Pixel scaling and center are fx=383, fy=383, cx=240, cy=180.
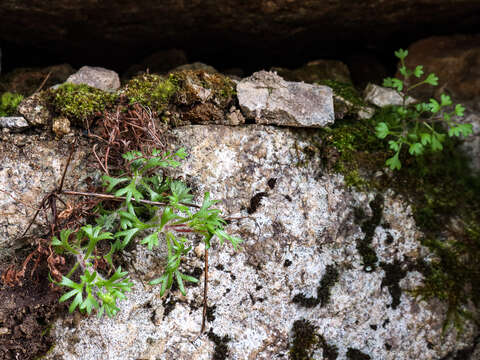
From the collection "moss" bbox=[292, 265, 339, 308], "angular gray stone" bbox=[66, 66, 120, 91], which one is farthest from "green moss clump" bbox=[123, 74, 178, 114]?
"moss" bbox=[292, 265, 339, 308]

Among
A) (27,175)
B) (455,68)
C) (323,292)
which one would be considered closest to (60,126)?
(27,175)

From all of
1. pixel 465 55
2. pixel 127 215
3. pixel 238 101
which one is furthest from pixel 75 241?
pixel 465 55

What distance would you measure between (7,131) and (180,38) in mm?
1686

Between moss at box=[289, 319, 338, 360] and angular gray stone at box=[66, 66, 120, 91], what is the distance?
6.91ft

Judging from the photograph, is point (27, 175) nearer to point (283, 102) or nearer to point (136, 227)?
point (136, 227)

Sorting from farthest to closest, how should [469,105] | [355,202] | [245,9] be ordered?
[469,105]
[245,9]
[355,202]

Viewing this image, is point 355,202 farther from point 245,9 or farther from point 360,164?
point 245,9

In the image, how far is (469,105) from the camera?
334 cm

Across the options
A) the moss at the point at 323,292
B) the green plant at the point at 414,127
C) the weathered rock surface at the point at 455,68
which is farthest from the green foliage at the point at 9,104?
the weathered rock surface at the point at 455,68

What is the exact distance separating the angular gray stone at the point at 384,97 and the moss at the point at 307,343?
1.81 meters

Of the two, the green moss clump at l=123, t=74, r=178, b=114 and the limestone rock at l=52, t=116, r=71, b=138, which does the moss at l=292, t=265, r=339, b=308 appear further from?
the limestone rock at l=52, t=116, r=71, b=138

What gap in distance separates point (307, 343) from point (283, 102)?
1676 millimetres

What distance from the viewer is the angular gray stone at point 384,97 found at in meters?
3.10

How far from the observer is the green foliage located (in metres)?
2.59
